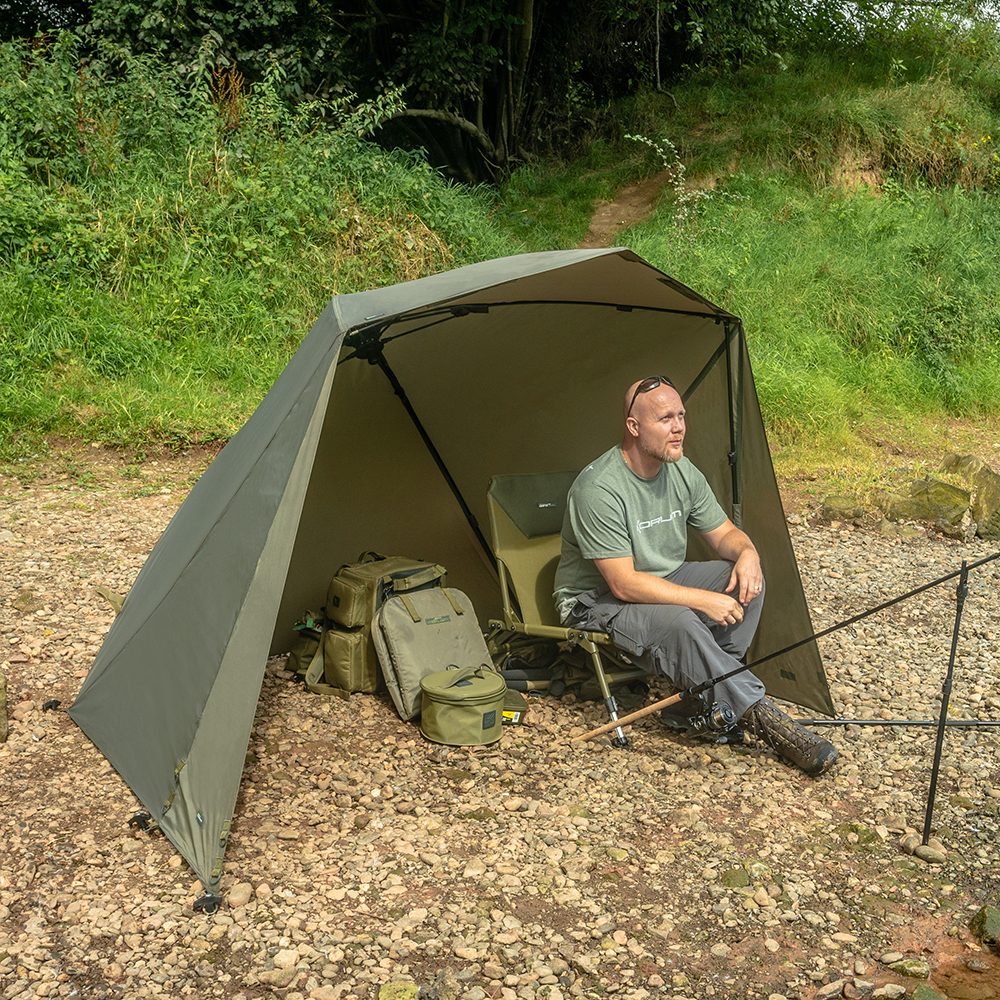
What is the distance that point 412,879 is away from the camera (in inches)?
140

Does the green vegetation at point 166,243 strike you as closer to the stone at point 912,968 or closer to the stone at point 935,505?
the stone at point 935,505

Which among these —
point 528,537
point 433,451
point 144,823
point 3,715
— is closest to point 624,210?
point 433,451

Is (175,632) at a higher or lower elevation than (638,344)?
lower

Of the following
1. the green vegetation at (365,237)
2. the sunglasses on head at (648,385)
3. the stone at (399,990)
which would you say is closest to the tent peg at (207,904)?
the stone at (399,990)

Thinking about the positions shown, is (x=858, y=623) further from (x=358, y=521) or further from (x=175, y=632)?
(x=175, y=632)

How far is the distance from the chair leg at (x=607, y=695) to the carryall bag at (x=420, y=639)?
2.03 feet

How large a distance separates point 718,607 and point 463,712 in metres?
1.10

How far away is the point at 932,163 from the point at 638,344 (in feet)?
36.9

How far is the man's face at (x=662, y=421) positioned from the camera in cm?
454

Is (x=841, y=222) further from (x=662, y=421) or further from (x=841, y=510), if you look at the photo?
(x=662, y=421)

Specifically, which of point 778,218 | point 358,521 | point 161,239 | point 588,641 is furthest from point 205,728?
point 778,218

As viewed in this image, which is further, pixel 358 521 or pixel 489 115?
pixel 489 115

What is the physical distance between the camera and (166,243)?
31.7 feet

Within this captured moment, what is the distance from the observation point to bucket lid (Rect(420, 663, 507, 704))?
4469mm
